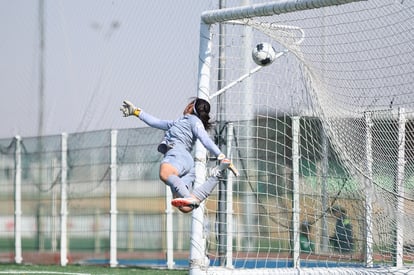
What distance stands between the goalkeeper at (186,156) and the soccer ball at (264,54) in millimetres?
1317

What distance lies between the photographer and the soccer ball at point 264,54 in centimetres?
1068

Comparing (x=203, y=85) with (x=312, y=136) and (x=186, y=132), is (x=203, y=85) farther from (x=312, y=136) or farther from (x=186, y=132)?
(x=312, y=136)

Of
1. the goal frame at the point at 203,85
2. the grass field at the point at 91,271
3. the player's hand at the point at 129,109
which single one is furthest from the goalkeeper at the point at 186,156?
the grass field at the point at 91,271

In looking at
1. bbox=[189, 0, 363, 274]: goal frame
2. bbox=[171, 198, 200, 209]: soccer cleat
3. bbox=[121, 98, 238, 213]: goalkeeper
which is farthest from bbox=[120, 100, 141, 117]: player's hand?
bbox=[171, 198, 200, 209]: soccer cleat

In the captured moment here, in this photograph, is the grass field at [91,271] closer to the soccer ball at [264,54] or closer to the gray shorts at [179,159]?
the soccer ball at [264,54]

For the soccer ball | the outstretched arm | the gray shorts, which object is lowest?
the gray shorts

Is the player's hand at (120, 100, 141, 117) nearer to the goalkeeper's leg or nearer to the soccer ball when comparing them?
the goalkeeper's leg

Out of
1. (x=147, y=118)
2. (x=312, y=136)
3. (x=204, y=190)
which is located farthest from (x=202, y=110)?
(x=312, y=136)

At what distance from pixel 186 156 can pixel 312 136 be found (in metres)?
2.76

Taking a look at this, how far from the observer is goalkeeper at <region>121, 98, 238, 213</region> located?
9.12 m

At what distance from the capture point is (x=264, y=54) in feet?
35.1

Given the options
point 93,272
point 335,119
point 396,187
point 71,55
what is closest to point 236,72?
point 335,119

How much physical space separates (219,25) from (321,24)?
1671 mm

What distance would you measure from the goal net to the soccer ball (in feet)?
0.72
